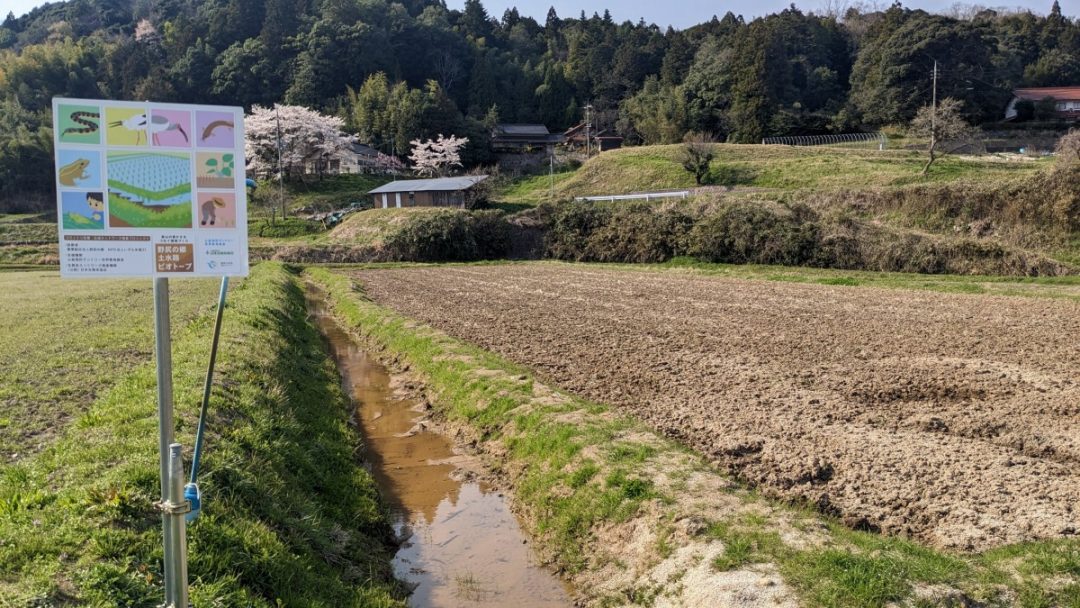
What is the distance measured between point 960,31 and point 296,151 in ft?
196

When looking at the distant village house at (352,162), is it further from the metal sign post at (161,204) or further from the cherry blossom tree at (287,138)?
the metal sign post at (161,204)

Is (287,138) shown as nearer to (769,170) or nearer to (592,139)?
(592,139)

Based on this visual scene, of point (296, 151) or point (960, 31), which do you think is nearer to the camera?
point (960, 31)

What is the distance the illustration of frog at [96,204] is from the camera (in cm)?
349

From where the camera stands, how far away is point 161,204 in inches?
141

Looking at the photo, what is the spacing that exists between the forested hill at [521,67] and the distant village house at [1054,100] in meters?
1.42

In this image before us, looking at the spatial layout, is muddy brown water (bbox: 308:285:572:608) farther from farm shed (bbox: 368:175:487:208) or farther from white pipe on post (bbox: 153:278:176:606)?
farm shed (bbox: 368:175:487:208)

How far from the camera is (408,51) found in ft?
318

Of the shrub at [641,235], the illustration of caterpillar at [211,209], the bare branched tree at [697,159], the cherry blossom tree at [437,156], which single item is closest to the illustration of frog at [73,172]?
the illustration of caterpillar at [211,209]

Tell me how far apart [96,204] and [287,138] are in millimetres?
64905

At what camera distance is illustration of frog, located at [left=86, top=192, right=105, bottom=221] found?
11.4 ft

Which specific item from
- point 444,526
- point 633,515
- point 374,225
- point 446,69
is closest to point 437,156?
point 374,225

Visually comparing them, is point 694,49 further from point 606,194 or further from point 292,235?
point 292,235

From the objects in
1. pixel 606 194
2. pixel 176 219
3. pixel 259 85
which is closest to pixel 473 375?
pixel 176 219
